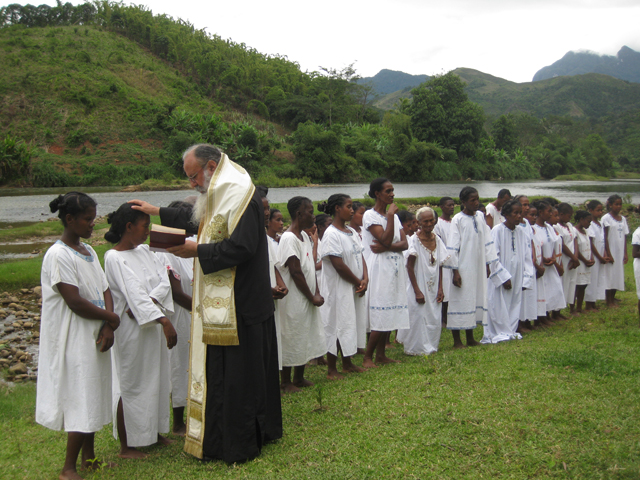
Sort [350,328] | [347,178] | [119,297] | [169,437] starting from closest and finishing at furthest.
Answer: [119,297], [169,437], [350,328], [347,178]

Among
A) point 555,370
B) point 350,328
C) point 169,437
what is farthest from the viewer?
point 350,328

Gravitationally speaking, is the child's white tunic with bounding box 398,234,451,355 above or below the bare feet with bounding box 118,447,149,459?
above

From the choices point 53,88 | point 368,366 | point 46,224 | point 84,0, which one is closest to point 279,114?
point 53,88

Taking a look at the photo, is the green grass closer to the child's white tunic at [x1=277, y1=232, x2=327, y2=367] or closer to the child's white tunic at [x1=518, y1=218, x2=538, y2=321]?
the child's white tunic at [x1=277, y1=232, x2=327, y2=367]

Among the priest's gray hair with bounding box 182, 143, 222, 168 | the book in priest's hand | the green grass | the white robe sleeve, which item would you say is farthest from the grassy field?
the priest's gray hair with bounding box 182, 143, 222, 168

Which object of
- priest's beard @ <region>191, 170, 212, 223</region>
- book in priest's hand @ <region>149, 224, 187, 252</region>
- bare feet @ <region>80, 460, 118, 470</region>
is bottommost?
bare feet @ <region>80, 460, 118, 470</region>

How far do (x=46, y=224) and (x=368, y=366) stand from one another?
18301 mm

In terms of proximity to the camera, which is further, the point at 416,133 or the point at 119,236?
the point at 416,133

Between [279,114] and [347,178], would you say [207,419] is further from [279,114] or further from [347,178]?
[279,114]

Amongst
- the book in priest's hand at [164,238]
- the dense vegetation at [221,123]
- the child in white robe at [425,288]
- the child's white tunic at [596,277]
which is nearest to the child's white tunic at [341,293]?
the child in white robe at [425,288]

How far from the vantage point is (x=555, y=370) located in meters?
4.72

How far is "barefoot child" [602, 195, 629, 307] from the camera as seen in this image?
8.73m

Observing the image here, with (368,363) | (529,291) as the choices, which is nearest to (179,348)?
(368,363)

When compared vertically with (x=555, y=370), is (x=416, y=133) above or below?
above
